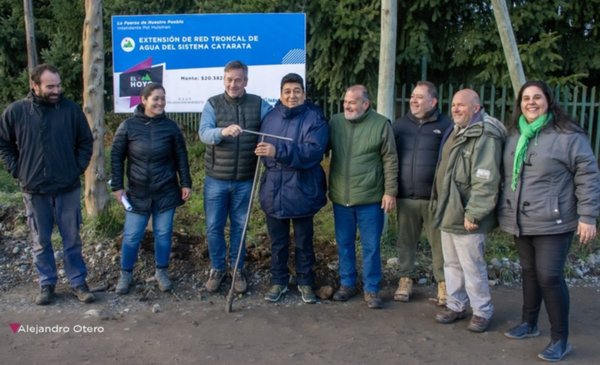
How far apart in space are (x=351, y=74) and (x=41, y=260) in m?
4.59

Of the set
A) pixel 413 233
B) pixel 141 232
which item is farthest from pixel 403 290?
pixel 141 232

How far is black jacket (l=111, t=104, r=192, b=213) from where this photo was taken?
4.75m

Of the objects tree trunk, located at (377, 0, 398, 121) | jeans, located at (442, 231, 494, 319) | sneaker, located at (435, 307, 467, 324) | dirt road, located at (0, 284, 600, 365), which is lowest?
Result: dirt road, located at (0, 284, 600, 365)

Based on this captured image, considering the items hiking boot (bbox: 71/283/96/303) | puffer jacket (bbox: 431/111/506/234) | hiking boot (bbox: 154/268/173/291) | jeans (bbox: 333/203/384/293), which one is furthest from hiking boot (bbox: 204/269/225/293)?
→ puffer jacket (bbox: 431/111/506/234)

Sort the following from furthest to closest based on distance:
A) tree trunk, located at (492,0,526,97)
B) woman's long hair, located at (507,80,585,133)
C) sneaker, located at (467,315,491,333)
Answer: tree trunk, located at (492,0,526,97) < sneaker, located at (467,315,491,333) < woman's long hair, located at (507,80,585,133)

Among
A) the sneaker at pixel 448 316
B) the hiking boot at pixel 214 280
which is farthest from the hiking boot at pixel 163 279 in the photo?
the sneaker at pixel 448 316

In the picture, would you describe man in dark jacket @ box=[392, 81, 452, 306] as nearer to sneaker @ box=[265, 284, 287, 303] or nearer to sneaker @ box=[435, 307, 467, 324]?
sneaker @ box=[435, 307, 467, 324]

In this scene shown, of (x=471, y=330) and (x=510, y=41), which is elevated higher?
(x=510, y=41)

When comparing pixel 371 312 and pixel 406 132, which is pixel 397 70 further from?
pixel 371 312

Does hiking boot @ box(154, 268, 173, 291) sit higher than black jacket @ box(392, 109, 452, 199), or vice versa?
black jacket @ box(392, 109, 452, 199)

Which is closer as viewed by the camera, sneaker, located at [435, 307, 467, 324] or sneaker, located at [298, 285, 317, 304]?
sneaker, located at [435, 307, 467, 324]

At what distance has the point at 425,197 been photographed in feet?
15.3

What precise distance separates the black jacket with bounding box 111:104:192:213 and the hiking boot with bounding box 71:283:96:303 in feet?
2.56

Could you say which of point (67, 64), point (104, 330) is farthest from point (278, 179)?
point (67, 64)
